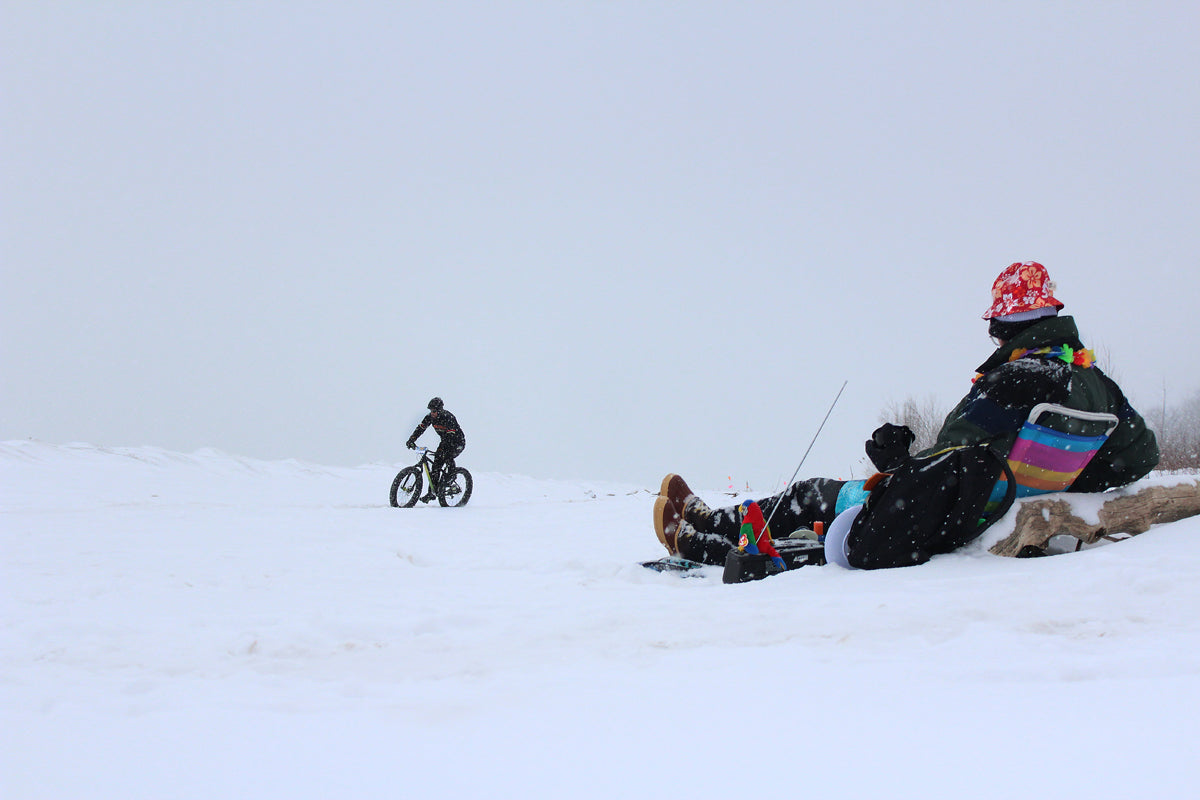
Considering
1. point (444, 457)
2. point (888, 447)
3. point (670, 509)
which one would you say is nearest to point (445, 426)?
point (444, 457)

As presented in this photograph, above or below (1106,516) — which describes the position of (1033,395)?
above

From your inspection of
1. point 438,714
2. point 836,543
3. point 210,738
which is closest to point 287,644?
point 210,738

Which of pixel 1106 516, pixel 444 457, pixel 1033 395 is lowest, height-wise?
pixel 444 457

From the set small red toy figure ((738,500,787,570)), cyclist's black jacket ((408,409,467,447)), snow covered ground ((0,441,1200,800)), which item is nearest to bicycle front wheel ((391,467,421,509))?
cyclist's black jacket ((408,409,467,447))

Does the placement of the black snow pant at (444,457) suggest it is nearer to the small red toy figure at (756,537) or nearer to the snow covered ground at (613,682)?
the snow covered ground at (613,682)

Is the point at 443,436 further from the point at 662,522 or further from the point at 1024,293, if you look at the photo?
the point at 1024,293

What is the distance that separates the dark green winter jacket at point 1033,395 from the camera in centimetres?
330

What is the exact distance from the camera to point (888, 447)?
3.41 metres

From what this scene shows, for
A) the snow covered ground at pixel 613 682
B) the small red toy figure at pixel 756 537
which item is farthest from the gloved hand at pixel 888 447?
the small red toy figure at pixel 756 537

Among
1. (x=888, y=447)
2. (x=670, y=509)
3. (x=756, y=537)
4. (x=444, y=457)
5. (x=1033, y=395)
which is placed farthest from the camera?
(x=444, y=457)

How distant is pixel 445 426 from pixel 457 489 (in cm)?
109

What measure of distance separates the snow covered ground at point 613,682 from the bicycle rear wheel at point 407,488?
260 inches

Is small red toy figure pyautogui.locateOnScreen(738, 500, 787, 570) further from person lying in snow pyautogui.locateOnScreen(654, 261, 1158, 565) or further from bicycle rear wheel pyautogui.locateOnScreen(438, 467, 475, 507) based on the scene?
bicycle rear wheel pyautogui.locateOnScreen(438, 467, 475, 507)

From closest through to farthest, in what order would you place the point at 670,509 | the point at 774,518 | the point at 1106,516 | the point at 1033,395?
the point at 1033,395 < the point at 1106,516 < the point at 774,518 < the point at 670,509
